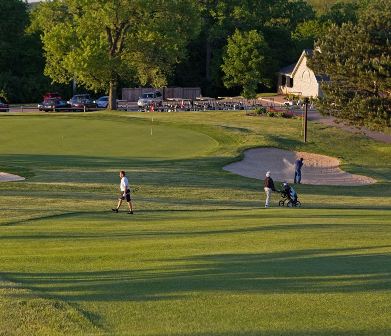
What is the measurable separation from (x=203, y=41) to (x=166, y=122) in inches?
1877

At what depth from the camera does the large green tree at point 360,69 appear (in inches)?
1989

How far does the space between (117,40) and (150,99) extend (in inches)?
572

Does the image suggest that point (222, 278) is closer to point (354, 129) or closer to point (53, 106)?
point (354, 129)

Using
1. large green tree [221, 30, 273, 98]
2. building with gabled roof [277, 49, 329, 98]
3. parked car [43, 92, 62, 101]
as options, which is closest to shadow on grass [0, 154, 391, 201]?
parked car [43, 92, 62, 101]

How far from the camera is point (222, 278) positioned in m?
13.1

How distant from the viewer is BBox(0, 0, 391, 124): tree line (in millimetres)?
54094

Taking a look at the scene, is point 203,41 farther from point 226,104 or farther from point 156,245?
point 156,245

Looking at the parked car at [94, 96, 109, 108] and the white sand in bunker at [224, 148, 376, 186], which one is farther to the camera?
the parked car at [94, 96, 109, 108]

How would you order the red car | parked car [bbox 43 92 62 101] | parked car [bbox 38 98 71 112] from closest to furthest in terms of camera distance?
parked car [bbox 38 98 71 112]
the red car
parked car [bbox 43 92 62 101]

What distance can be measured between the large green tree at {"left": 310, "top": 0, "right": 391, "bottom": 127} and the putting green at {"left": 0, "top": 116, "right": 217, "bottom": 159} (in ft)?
37.7

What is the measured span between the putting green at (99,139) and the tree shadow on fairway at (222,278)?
25869 mm

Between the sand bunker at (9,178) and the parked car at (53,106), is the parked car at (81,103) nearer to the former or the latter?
the parked car at (53,106)

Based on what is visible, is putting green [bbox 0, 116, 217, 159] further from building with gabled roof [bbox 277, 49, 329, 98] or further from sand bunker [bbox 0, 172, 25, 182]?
building with gabled roof [bbox 277, 49, 329, 98]

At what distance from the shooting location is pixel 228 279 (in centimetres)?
1302
